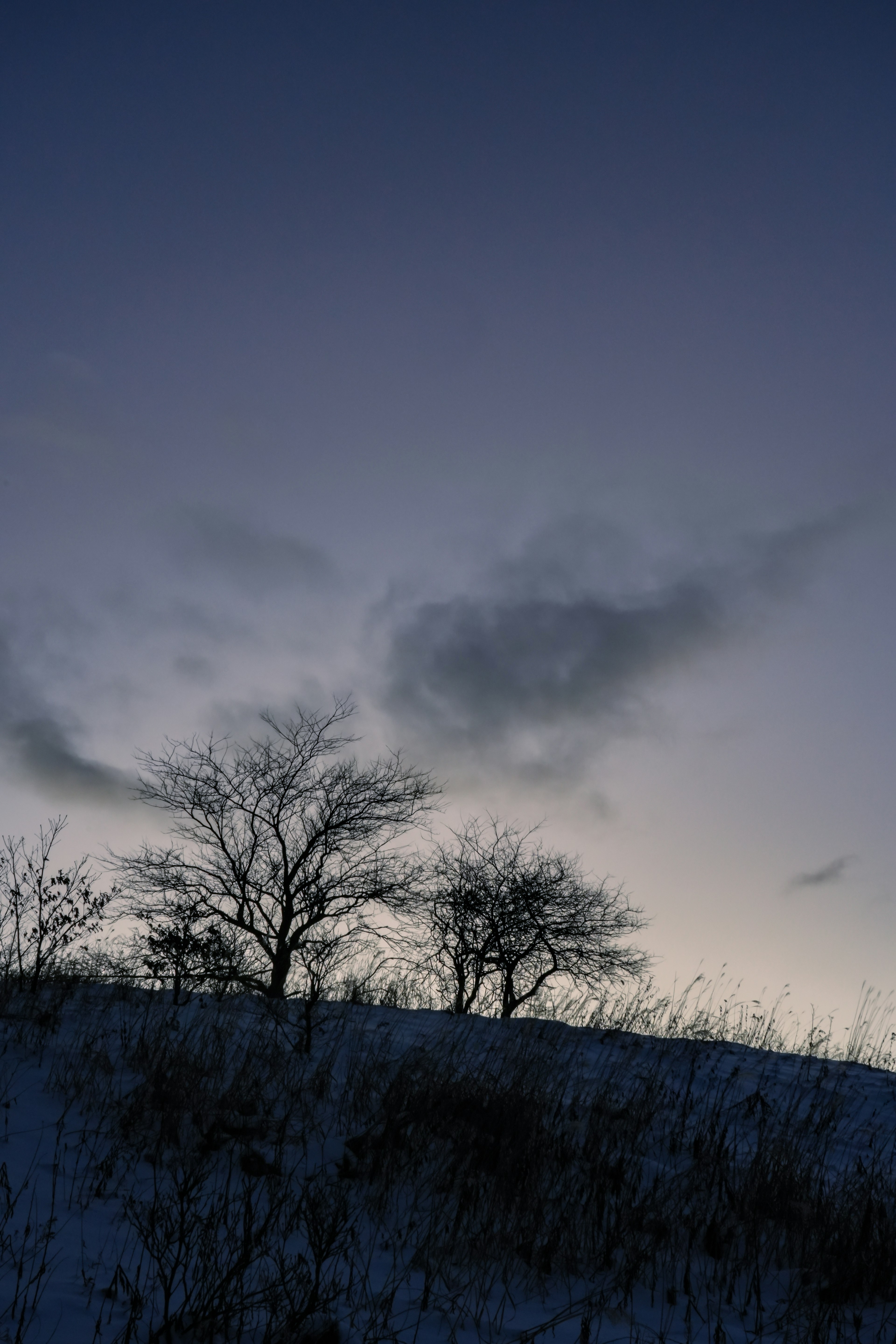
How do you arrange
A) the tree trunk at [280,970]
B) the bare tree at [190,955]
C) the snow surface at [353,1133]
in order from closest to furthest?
1. the snow surface at [353,1133]
2. the bare tree at [190,955]
3. the tree trunk at [280,970]

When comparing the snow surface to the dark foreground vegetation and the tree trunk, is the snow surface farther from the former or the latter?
the tree trunk

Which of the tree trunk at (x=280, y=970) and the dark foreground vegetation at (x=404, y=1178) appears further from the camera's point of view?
the tree trunk at (x=280, y=970)

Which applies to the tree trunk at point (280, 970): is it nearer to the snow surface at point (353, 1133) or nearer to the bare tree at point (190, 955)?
the bare tree at point (190, 955)

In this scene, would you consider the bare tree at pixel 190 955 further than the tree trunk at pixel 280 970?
No

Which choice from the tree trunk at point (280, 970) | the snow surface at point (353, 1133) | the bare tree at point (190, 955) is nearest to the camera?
the snow surface at point (353, 1133)

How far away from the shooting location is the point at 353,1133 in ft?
17.6

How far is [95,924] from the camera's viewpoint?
32.3 ft

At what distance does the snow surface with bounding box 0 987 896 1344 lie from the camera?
3178mm

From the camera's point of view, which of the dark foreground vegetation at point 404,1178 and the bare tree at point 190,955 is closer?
the dark foreground vegetation at point 404,1178

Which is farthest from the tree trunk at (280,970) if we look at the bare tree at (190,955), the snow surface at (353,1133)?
the snow surface at (353,1133)

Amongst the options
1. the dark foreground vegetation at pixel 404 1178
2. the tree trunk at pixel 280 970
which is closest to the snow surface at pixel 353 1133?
the dark foreground vegetation at pixel 404 1178

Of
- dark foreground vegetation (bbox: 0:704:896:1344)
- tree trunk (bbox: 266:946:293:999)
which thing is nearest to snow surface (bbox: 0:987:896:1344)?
dark foreground vegetation (bbox: 0:704:896:1344)

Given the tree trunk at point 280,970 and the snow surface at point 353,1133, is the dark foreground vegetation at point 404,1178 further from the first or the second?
the tree trunk at point 280,970

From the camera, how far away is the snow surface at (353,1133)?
125 inches
